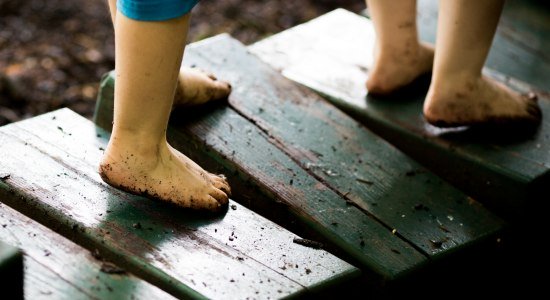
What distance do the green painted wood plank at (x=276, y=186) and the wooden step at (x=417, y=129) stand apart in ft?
1.24

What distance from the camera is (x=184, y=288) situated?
68.0 inches

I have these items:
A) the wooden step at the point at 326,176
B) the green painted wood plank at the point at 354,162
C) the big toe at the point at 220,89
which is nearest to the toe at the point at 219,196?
the wooden step at the point at 326,176

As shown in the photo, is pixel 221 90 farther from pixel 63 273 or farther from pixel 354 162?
pixel 63 273

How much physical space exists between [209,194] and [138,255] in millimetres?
256

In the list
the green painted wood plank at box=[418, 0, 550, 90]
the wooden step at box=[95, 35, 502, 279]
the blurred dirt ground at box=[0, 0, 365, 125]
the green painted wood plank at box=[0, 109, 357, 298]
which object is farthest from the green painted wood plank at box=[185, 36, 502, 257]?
the blurred dirt ground at box=[0, 0, 365, 125]

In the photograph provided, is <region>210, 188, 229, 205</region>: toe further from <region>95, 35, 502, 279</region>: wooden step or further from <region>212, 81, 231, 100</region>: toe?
<region>212, 81, 231, 100</region>: toe

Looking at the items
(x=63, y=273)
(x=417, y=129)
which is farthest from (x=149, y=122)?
(x=417, y=129)

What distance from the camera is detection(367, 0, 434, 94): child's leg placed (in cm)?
247

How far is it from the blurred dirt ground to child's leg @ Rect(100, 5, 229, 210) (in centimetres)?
147

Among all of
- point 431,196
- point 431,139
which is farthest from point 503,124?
point 431,196

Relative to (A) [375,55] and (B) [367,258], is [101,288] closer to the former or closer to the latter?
(B) [367,258]

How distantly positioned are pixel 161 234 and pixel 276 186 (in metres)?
0.38

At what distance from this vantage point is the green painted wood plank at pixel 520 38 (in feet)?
10.3

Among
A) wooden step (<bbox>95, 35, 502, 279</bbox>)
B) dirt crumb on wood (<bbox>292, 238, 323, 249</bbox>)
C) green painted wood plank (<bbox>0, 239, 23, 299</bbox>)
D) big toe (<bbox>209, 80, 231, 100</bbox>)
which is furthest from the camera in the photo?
big toe (<bbox>209, 80, 231, 100</bbox>)
